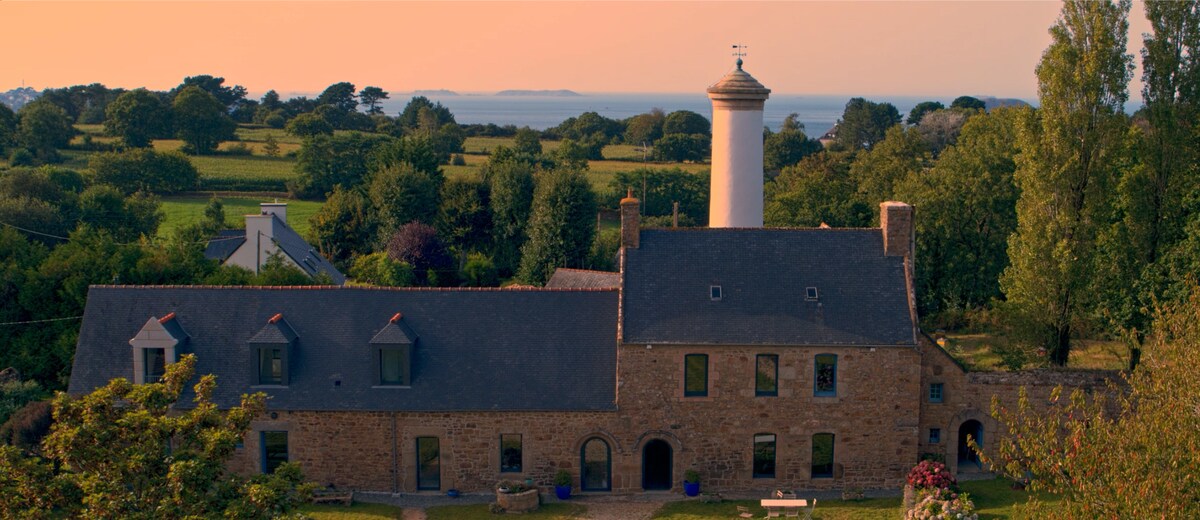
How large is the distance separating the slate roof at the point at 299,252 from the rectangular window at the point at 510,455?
2267 cm

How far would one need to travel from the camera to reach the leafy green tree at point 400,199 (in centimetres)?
6731

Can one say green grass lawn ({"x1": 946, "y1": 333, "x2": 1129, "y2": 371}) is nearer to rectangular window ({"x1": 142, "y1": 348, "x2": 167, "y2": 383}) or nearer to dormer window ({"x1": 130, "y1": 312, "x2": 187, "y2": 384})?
dormer window ({"x1": 130, "y1": 312, "x2": 187, "y2": 384})

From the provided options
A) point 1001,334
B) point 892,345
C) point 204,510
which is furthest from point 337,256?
point 204,510

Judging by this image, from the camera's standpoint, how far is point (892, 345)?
2992 cm

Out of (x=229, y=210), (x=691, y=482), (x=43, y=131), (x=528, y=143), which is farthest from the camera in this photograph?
(x=528, y=143)

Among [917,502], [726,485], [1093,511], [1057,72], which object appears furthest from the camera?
[1057,72]

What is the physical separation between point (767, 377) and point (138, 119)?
8562cm

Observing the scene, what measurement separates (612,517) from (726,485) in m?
3.70

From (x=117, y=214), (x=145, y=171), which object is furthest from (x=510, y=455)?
Result: (x=145, y=171)

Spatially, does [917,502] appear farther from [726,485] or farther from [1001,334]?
[1001,334]

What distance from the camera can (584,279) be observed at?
47.9 m

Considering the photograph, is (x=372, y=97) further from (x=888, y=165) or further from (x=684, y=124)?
(x=888, y=165)

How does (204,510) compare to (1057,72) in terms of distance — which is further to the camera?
(1057,72)

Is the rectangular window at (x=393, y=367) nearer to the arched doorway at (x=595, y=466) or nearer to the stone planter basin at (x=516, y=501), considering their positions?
the stone planter basin at (x=516, y=501)
